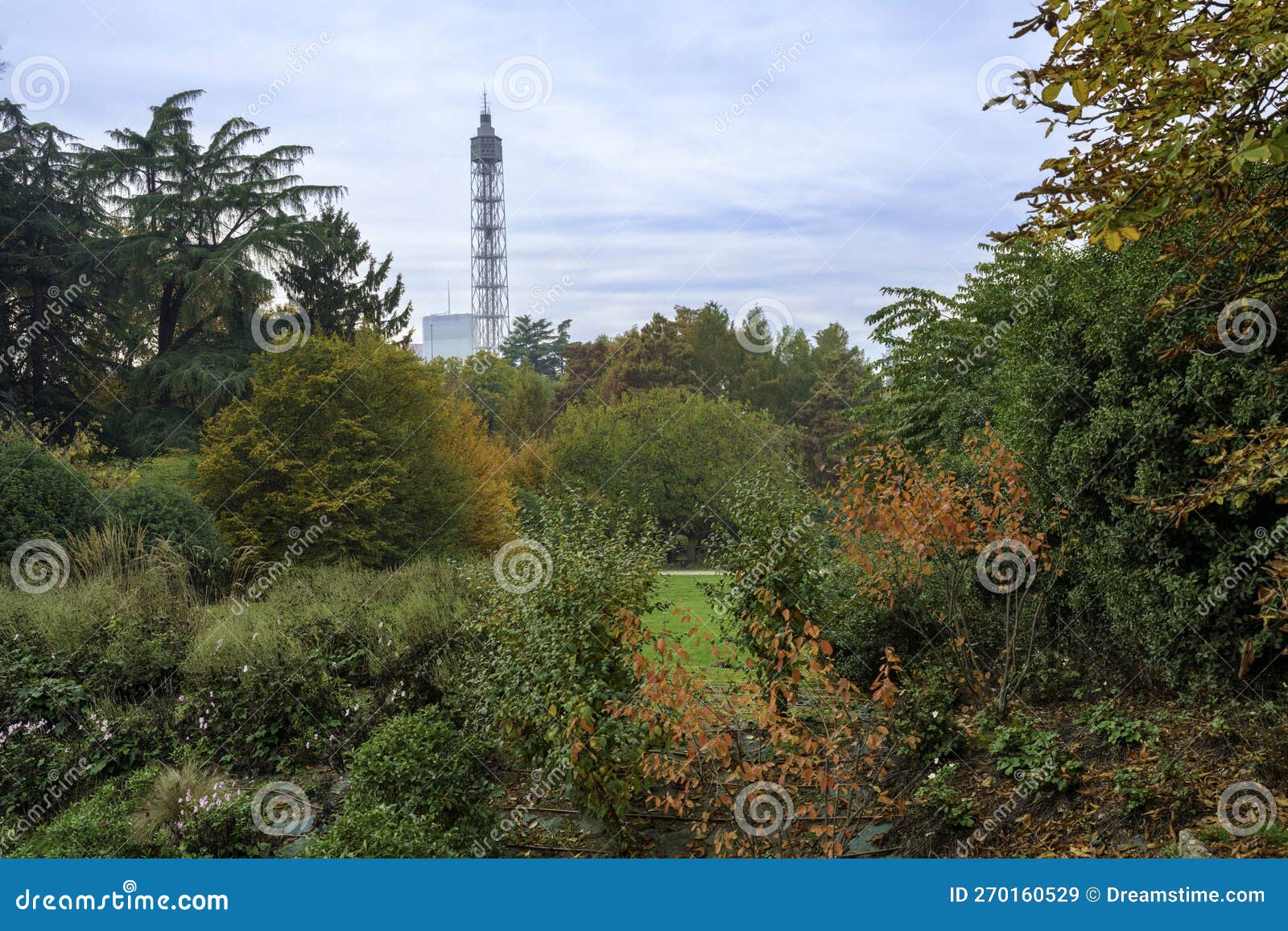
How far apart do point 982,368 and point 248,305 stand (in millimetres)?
18278

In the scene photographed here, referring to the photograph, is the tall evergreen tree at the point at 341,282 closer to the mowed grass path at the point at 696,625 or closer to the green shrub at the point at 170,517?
the green shrub at the point at 170,517

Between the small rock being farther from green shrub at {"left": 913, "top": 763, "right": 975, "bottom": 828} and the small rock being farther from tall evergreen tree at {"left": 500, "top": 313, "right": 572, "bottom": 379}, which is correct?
tall evergreen tree at {"left": 500, "top": 313, "right": 572, "bottom": 379}

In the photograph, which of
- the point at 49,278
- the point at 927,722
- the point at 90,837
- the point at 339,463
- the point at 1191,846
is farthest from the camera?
the point at 49,278

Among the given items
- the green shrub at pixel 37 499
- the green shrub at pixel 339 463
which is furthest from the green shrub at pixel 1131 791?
the green shrub at pixel 339 463

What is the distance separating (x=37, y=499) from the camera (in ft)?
36.0

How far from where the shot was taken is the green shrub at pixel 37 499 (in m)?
10.7

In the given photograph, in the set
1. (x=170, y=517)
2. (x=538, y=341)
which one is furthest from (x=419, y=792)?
(x=538, y=341)

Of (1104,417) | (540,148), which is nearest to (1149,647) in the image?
(1104,417)

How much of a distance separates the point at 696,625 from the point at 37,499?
373 inches

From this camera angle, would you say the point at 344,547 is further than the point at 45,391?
No

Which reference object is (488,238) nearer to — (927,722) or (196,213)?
(196,213)

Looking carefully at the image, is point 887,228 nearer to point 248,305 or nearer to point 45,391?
point 248,305

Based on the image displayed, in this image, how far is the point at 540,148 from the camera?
29531mm

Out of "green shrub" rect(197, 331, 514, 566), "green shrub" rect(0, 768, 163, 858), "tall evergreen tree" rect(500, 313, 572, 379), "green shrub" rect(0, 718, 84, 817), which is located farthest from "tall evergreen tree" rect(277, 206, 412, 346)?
"green shrub" rect(0, 768, 163, 858)
